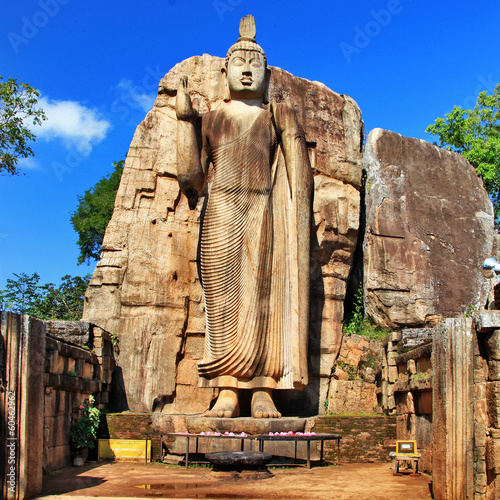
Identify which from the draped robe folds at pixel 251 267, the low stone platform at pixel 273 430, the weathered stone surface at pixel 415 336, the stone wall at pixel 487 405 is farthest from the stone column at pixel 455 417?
the draped robe folds at pixel 251 267

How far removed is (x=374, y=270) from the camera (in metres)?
10.6

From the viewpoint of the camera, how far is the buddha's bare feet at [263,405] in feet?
27.0

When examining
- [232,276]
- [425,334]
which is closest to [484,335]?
[425,334]

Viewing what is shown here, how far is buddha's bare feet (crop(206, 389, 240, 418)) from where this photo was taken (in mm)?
8195

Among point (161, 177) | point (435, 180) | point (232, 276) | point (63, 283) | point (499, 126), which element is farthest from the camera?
point (499, 126)

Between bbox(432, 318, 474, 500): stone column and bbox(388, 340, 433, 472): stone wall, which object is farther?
bbox(388, 340, 433, 472): stone wall

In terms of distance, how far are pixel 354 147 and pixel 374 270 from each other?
2.23 m

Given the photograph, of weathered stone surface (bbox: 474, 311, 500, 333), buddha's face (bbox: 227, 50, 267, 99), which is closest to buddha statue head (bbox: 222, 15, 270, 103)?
buddha's face (bbox: 227, 50, 267, 99)

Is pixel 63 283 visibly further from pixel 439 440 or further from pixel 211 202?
pixel 439 440

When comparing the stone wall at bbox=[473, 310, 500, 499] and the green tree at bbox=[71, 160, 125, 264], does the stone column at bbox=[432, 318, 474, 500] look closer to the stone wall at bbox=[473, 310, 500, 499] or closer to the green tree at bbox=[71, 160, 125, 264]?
the stone wall at bbox=[473, 310, 500, 499]

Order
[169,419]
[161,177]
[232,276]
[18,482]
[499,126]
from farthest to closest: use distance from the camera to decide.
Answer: [499,126] < [161,177] < [232,276] < [169,419] < [18,482]

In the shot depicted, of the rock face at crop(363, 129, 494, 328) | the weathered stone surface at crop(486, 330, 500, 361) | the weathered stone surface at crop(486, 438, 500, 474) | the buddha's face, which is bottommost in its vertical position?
the weathered stone surface at crop(486, 438, 500, 474)

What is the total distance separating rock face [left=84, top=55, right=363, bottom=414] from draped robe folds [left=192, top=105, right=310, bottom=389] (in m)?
1.07

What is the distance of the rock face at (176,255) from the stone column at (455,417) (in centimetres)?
448
